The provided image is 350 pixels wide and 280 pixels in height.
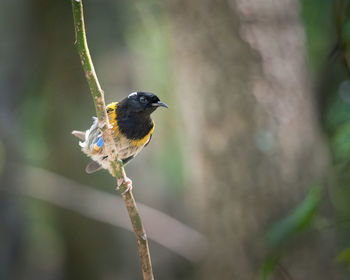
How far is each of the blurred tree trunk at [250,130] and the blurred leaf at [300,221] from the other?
5.70ft

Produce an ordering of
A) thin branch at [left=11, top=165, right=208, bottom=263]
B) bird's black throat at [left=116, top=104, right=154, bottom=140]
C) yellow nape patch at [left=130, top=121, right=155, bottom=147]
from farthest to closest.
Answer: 1. thin branch at [left=11, top=165, right=208, bottom=263]
2. yellow nape patch at [left=130, top=121, right=155, bottom=147]
3. bird's black throat at [left=116, top=104, right=154, bottom=140]

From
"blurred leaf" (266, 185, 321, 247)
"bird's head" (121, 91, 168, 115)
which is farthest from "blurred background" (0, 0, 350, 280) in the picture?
"bird's head" (121, 91, 168, 115)

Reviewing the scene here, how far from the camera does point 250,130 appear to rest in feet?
15.7

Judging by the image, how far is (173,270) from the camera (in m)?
7.12

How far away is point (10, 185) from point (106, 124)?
4.81 meters

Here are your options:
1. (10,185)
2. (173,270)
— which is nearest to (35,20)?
(10,185)

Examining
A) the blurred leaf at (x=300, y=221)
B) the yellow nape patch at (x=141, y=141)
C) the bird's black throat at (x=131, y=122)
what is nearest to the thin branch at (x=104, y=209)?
the yellow nape patch at (x=141, y=141)

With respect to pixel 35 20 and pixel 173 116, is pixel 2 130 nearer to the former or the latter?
pixel 35 20

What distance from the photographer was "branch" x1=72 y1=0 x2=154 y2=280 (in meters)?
1.41

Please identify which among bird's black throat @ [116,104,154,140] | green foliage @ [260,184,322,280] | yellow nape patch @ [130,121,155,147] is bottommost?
green foliage @ [260,184,322,280]

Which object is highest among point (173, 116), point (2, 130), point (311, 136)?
point (173, 116)

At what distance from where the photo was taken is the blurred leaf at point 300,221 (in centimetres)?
244

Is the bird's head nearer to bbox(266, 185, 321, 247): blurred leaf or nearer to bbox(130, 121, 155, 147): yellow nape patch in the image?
bbox(130, 121, 155, 147): yellow nape patch

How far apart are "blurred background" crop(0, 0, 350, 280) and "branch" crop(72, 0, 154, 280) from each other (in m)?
1.08
